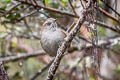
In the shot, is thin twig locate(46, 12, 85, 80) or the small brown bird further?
the small brown bird

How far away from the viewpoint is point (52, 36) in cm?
368

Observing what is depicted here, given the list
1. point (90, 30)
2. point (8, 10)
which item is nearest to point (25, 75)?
point (8, 10)

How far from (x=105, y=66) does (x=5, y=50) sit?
107 inches

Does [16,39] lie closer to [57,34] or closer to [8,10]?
[8,10]

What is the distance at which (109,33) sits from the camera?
656 centimetres

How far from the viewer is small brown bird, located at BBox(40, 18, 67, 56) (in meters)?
3.64

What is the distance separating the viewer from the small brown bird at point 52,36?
364 centimetres

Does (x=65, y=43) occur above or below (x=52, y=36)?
above

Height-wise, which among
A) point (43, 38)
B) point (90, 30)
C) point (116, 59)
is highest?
point (90, 30)

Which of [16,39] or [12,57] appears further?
[16,39]

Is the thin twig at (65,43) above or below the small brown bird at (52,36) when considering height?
above

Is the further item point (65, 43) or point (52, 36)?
point (52, 36)

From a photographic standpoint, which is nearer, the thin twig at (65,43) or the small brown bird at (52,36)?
the thin twig at (65,43)

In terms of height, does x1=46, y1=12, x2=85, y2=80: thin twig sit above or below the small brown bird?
above
